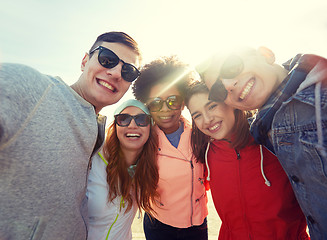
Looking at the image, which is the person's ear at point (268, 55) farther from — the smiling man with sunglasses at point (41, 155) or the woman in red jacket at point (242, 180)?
the smiling man with sunglasses at point (41, 155)

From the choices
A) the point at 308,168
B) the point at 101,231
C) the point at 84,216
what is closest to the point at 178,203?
the point at 101,231

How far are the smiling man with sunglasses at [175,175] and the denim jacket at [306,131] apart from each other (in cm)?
137

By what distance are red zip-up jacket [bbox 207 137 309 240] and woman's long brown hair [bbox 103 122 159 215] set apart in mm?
971

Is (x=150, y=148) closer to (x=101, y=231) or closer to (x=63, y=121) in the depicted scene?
(x=101, y=231)

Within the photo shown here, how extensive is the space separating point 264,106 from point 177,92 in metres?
1.65

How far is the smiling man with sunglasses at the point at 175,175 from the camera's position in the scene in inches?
99.4

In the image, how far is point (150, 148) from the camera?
2.74 m


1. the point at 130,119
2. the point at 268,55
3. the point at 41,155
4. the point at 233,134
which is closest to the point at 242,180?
the point at 233,134

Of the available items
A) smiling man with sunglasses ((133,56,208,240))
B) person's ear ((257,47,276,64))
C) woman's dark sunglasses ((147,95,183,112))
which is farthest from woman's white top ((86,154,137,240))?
person's ear ((257,47,276,64))

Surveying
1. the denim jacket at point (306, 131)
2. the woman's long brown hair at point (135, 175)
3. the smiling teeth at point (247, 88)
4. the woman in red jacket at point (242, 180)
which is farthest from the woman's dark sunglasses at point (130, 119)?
the denim jacket at point (306, 131)

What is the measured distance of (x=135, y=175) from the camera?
104 inches

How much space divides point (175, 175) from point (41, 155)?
1.84 m

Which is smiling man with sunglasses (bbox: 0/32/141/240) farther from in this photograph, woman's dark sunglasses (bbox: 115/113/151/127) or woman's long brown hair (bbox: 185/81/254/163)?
woman's long brown hair (bbox: 185/81/254/163)

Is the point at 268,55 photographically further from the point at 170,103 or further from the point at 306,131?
the point at 170,103
